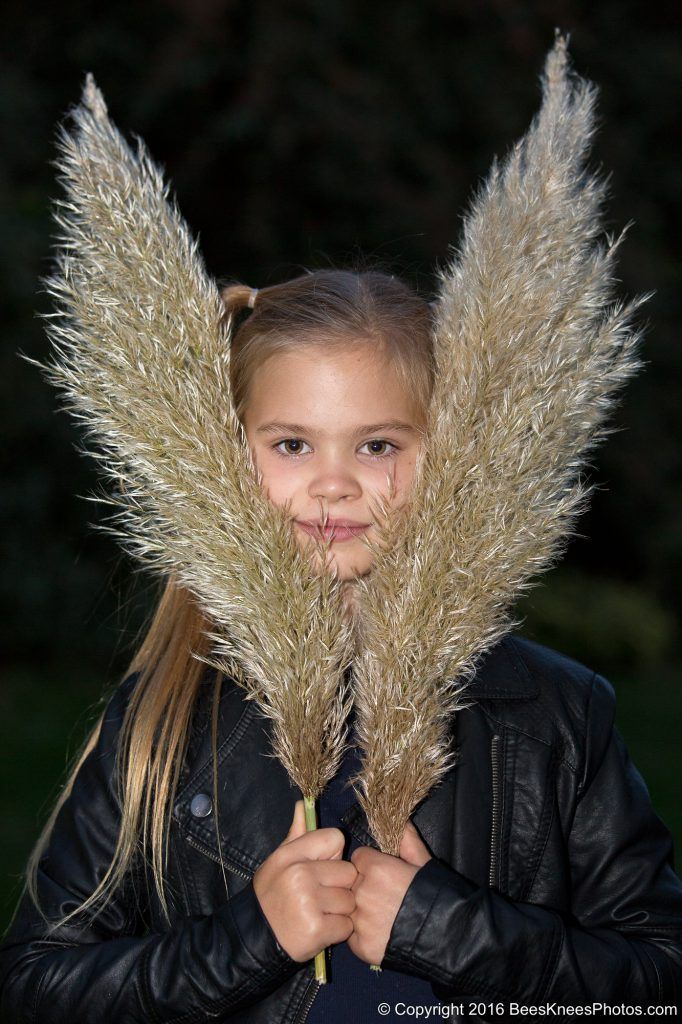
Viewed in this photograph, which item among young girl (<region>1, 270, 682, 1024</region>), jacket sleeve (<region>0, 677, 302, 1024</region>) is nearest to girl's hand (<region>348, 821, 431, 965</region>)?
young girl (<region>1, 270, 682, 1024</region>)

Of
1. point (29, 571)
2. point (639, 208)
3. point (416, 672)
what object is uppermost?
point (639, 208)

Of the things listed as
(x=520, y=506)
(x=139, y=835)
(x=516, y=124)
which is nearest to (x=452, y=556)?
(x=520, y=506)

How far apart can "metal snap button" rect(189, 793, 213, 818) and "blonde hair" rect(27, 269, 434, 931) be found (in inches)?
1.1

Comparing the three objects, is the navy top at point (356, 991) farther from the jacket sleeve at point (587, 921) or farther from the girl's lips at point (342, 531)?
the girl's lips at point (342, 531)

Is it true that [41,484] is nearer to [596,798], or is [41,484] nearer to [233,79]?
[233,79]

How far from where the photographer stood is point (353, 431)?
2.05 metres

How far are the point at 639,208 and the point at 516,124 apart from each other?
1629 mm

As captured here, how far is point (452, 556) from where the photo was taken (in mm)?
1848

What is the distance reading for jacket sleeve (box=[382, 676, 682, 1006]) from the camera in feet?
6.07

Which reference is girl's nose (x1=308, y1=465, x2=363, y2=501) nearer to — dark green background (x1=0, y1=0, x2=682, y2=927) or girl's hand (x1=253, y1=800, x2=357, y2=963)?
girl's hand (x1=253, y1=800, x2=357, y2=963)

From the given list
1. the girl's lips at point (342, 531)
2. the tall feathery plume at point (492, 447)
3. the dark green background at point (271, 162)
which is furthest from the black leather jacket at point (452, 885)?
the dark green background at point (271, 162)

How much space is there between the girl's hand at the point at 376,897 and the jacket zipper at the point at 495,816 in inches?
8.7

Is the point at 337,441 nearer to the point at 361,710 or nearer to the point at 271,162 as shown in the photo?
the point at 361,710

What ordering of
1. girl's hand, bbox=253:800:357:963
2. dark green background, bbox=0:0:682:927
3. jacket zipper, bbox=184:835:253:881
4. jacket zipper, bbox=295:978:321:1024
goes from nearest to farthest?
girl's hand, bbox=253:800:357:963, jacket zipper, bbox=295:978:321:1024, jacket zipper, bbox=184:835:253:881, dark green background, bbox=0:0:682:927
